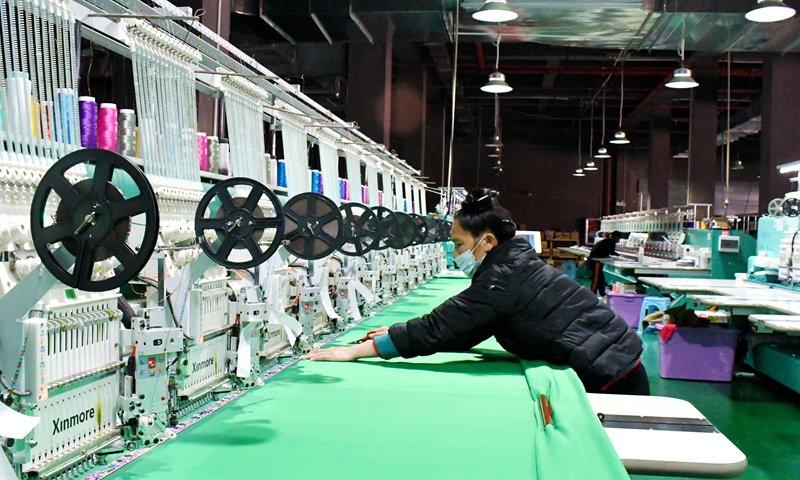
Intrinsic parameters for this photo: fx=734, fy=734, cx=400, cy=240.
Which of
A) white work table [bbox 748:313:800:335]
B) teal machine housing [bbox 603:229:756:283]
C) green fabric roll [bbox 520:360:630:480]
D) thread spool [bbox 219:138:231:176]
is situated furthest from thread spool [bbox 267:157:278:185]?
teal machine housing [bbox 603:229:756:283]

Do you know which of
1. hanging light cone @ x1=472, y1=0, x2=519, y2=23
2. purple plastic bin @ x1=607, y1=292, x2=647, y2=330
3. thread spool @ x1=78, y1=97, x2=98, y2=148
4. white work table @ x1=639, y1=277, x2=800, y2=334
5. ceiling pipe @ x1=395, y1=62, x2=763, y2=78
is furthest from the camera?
ceiling pipe @ x1=395, y1=62, x2=763, y2=78

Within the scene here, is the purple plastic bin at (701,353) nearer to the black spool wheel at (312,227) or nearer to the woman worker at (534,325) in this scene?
the woman worker at (534,325)

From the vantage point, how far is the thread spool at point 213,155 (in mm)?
3311

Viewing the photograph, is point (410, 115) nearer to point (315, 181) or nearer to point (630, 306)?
point (630, 306)

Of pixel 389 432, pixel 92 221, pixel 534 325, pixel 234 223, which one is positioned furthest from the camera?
pixel 534 325

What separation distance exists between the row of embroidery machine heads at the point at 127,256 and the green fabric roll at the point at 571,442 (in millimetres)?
1005

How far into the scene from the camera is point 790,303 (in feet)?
16.8

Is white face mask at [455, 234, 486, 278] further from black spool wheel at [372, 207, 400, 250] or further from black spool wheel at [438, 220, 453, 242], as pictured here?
black spool wheel at [438, 220, 453, 242]

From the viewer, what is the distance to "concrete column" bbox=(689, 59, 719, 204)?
13797mm

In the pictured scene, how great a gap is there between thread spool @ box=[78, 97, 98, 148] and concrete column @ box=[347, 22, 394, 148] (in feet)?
24.3

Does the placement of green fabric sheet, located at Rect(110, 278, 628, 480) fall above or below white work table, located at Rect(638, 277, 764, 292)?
below

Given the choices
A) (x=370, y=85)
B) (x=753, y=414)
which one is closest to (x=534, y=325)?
(x=753, y=414)

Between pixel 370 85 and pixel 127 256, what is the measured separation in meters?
8.54

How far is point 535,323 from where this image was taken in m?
2.87
